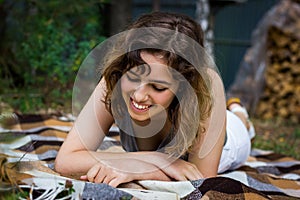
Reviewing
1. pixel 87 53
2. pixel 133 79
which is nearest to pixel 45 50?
pixel 87 53

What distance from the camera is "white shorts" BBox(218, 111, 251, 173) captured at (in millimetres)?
2242

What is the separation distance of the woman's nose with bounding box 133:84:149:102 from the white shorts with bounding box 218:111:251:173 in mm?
801

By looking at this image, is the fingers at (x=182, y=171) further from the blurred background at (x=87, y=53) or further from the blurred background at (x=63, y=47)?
the blurred background at (x=87, y=53)

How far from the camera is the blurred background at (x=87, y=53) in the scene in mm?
3602

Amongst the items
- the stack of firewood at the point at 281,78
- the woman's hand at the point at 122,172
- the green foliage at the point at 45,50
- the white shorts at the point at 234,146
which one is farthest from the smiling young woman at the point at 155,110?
the stack of firewood at the point at 281,78

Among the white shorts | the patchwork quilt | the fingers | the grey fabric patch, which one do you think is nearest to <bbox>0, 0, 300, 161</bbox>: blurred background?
the white shorts

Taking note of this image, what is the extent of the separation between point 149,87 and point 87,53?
2.28 meters

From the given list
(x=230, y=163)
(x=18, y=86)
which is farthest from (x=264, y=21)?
(x=230, y=163)

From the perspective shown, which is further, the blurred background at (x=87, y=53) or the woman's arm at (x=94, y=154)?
the blurred background at (x=87, y=53)

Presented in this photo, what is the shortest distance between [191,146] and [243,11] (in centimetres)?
477

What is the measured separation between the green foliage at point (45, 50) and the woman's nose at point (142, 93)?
196 centimetres

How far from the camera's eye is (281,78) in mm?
4836

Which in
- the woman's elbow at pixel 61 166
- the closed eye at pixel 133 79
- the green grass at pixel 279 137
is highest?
the closed eye at pixel 133 79

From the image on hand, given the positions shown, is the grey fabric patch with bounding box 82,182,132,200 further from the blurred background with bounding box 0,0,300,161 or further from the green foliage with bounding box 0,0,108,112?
the green foliage with bounding box 0,0,108,112
